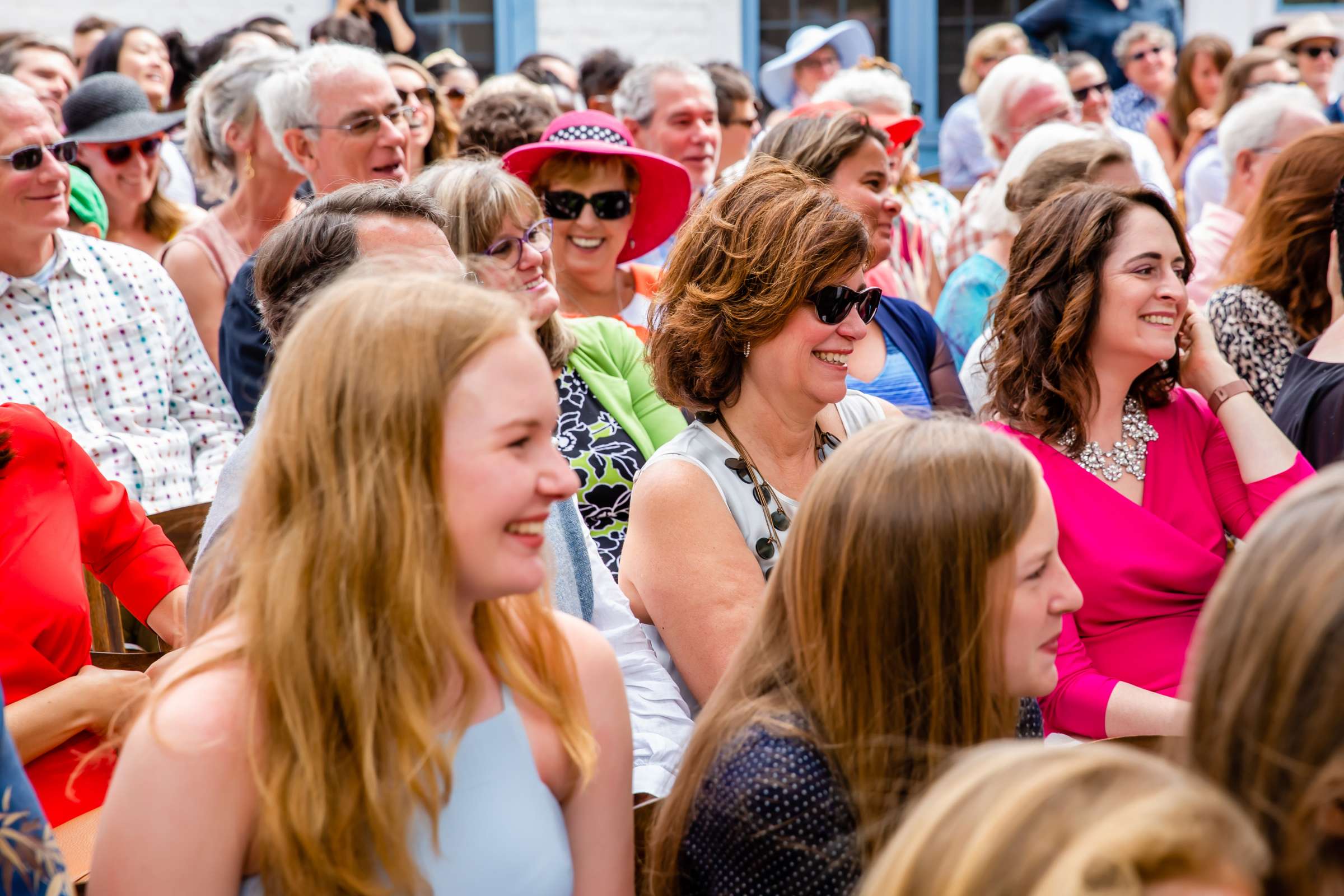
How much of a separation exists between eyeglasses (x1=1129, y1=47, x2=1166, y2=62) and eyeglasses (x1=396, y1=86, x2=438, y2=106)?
14.8 ft

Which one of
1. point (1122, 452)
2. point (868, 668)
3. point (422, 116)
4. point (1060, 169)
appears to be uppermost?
point (422, 116)

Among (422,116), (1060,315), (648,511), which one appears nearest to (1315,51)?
(422,116)

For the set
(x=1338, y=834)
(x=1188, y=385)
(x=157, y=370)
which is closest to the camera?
(x=1338, y=834)

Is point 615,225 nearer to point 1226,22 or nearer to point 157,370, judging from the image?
point 157,370

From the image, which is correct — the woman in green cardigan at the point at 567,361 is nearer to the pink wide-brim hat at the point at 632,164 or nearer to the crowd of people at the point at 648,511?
the crowd of people at the point at 648,511

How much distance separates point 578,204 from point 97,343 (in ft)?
4.11

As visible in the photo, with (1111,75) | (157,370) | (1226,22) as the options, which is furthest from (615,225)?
(1226,22)

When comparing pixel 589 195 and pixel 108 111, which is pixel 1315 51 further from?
pixel 108 111

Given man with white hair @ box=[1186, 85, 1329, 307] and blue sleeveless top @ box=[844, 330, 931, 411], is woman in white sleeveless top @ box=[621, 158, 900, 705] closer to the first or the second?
blue sleeveless top @ box=[844, 330, 931, 411]

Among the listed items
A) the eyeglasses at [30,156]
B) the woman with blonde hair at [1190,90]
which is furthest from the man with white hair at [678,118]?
the woman with blonde hair at [1190,90]

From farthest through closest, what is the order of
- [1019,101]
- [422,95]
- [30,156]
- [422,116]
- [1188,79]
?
[1188,79], [1019,101], [422,95], [422,116], [30,156]

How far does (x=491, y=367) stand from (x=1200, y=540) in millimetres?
1810

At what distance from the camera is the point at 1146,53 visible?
25.7 feet

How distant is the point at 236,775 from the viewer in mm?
1339
